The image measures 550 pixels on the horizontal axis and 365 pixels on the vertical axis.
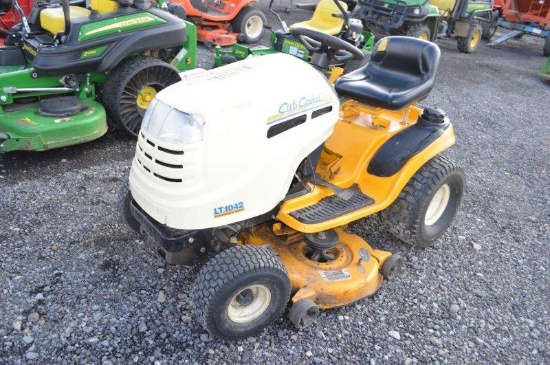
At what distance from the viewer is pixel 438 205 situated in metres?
3.39

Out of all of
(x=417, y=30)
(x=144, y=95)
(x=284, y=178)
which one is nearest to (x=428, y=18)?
(x=417, y=30)

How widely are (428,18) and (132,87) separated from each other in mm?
5815

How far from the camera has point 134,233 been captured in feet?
10.3

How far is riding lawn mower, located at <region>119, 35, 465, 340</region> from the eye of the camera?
7.18 ft

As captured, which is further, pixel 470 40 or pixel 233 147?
pixel 470 40

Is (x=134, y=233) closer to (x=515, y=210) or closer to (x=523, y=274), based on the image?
(x=523, y=274)

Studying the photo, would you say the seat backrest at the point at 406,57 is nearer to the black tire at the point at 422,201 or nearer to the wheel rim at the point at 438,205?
the black tire at the point at 422,201

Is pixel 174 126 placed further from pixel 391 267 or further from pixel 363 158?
pixel 391 267

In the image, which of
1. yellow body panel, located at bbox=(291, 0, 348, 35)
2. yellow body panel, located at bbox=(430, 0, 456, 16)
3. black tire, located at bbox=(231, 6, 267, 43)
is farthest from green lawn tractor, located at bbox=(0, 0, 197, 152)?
yellow body panel, located at bbox=(430, 0, 456, 16)

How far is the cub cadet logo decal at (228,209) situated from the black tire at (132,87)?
227cm

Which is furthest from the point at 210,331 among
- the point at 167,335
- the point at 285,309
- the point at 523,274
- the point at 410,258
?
the point at 523,274

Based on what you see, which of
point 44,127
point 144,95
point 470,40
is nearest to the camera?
point 44,127

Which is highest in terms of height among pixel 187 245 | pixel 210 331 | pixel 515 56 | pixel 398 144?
pixel 398 144

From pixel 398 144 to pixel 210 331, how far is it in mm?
1447
